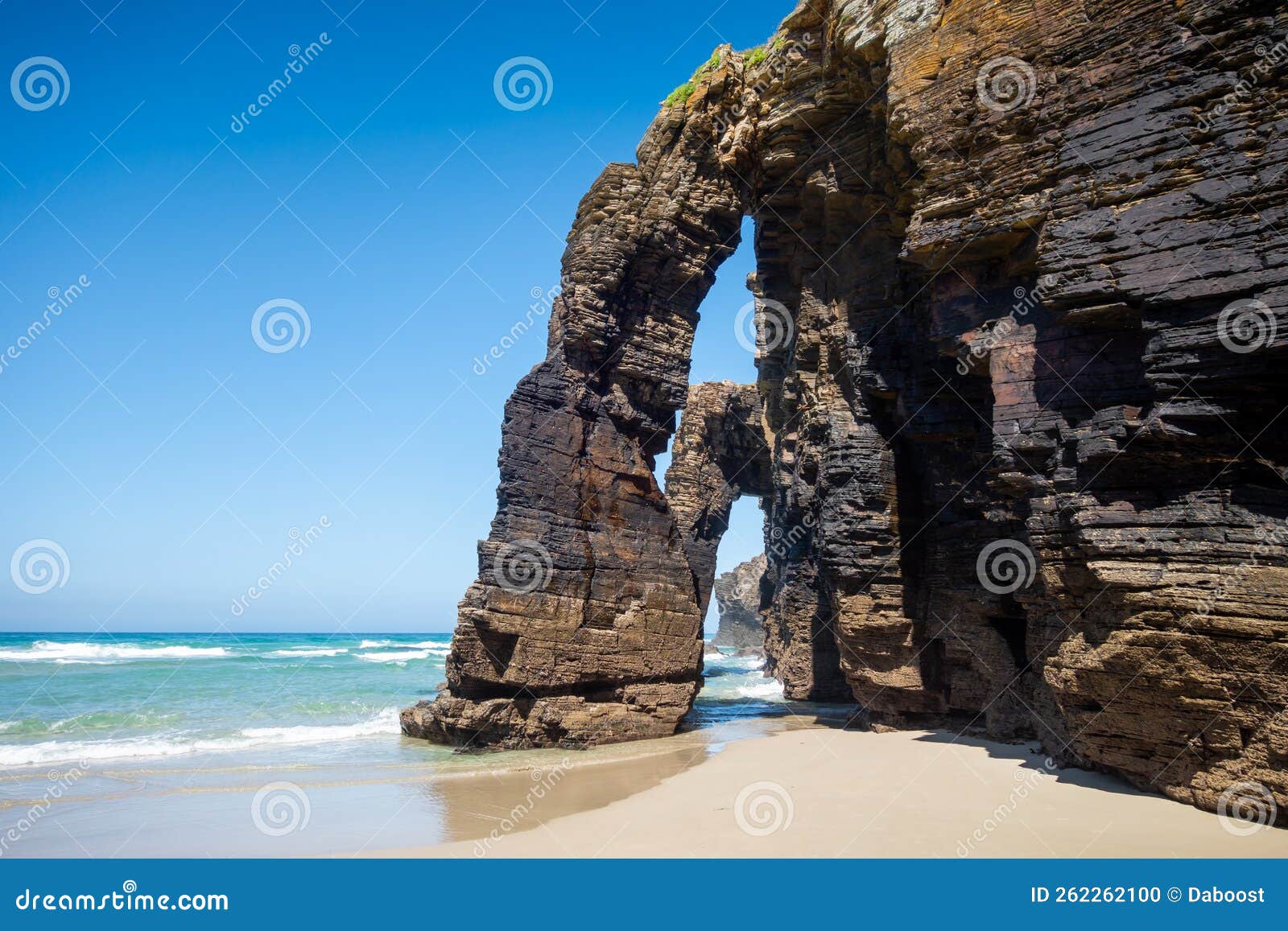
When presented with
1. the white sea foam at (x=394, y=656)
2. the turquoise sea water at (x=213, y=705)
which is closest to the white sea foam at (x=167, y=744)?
the turquoise sea water at (x=213, y=705)

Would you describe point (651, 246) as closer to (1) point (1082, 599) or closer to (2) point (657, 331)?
(2) point (657, 331)

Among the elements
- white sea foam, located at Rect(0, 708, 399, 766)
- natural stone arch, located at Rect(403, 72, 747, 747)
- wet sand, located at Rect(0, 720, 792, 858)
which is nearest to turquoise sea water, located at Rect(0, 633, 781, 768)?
white sea foam, located at Rect(0, 708, 399, 766)

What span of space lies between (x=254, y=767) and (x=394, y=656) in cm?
5659

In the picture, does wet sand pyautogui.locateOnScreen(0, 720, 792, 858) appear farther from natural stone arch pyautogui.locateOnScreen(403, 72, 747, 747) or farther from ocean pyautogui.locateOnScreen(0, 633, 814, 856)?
natural stone arch pyautogui.locateOnScreen(403, 72, 747, 747)

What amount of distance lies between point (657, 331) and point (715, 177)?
15.2 ft

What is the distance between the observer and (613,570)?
20.3 meters

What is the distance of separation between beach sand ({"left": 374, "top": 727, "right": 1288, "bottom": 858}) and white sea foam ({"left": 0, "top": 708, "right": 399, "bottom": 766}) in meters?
11.7

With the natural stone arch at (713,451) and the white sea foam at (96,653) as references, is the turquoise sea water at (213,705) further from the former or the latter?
the natural stone arch at (713,451)

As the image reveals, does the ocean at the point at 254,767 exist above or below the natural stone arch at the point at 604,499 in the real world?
below

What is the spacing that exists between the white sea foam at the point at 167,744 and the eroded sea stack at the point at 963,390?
158 inches

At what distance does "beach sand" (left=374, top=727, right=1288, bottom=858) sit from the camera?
25.9ft

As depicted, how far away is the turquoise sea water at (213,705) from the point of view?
64.7ft

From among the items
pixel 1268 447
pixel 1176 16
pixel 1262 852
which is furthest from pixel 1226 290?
pixel 1262 852

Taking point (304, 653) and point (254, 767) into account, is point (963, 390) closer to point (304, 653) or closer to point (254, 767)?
point (254, 767)
